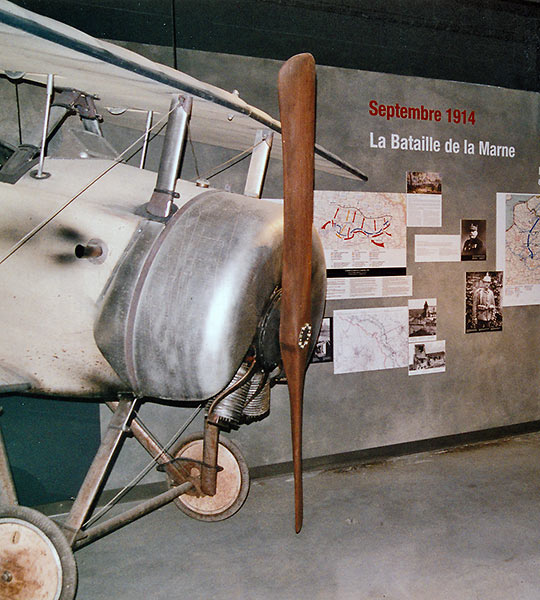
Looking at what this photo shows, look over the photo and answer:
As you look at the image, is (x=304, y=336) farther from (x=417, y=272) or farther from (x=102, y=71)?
(x=417, y=272)

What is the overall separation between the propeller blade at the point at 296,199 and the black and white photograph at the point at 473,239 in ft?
8.01

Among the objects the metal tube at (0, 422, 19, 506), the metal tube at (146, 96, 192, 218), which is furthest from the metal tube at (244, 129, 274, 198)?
the metal tube at (0, 422, 19, 506)

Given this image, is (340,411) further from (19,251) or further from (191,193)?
(19,251)

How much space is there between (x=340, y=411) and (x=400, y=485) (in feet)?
1.92

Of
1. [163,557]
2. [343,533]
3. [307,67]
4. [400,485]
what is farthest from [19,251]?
[400,485]

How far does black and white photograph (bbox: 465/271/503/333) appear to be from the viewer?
4.03 m

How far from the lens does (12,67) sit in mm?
1775

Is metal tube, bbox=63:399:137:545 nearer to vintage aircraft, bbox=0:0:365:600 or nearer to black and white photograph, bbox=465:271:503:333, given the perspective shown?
vintage aircraft, bbox=0:0:365:600

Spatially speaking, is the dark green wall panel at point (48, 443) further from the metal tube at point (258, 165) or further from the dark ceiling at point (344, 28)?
the dark ceiling at point (344, 28)

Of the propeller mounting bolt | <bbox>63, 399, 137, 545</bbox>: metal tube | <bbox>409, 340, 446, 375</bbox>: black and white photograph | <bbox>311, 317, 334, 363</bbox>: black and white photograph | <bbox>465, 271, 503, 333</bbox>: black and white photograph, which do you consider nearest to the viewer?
the propeller mounting bolt

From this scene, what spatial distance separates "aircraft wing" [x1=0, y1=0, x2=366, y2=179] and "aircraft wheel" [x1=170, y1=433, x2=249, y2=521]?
1.66 meters

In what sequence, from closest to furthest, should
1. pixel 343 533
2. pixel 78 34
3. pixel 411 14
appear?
pixel 78 34 → pixel 343 533 → pixel 411 14

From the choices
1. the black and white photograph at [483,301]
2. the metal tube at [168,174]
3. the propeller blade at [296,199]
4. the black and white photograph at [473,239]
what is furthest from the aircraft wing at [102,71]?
the black and white photograph at [483,301]

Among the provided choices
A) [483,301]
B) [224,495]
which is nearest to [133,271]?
[224,495]
